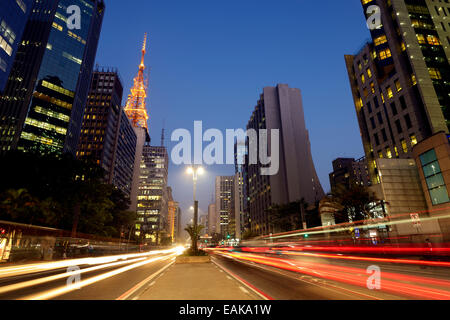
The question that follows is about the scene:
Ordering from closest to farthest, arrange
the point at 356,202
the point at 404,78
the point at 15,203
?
the point at 15,203 → the point at 356,202 → the point at 404,78

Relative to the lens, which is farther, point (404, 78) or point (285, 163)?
point (285, 163)

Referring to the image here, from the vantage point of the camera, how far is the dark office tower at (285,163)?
352 ft

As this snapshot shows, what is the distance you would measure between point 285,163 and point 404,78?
207 ft

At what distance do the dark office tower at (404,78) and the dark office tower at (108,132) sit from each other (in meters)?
113

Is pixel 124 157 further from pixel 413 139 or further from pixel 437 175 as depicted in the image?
pixel 437 175

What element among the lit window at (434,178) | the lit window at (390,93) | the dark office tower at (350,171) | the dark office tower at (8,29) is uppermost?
the dark office tower at (8,29)

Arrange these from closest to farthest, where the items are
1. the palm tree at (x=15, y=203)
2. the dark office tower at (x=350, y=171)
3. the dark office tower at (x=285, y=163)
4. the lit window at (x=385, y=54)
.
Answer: the palm tree at (x=15, y=203)
the lit window at (x=385, y=54)
the dark office tower at (x=285, y=163)
the dark office tower at (x=350, y=171)

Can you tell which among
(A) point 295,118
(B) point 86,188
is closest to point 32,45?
(B) point 86,188

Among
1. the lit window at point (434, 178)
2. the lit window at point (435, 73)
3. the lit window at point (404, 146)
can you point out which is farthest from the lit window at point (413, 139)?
the lit window at point (435, 73)

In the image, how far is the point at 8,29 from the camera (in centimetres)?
7106

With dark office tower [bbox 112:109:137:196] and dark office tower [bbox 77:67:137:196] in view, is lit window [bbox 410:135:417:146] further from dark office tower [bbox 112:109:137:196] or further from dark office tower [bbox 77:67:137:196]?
dark office tower [bbox 112:109:137:196]

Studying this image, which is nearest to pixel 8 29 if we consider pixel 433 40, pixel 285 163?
pixel 285 163

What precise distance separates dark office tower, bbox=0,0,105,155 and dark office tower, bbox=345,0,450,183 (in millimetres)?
109306

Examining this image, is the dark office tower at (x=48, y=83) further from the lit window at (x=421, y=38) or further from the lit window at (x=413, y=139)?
the lit window at (x=421, y=38)
